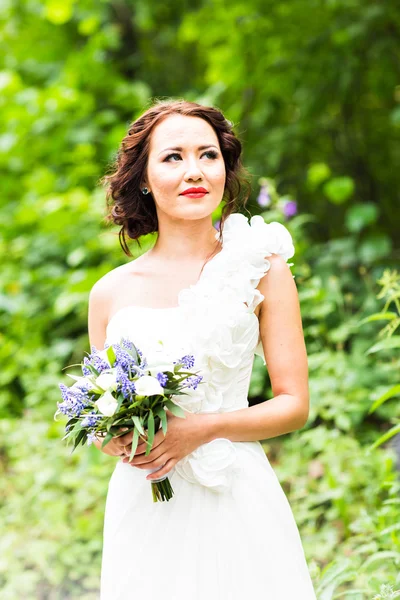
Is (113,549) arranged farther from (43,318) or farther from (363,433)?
(43,318)

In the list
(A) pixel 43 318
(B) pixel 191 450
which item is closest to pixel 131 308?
(B) pixel 191 450

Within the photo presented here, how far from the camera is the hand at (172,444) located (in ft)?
6.29

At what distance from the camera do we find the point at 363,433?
4.55 m

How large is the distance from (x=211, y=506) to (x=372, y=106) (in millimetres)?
4746

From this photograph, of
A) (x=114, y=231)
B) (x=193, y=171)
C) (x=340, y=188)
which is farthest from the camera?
(x=340, y=188)

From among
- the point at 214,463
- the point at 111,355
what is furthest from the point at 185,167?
the point at 214,463

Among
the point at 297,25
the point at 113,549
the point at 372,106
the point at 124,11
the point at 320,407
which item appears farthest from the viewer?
the point at 124,11

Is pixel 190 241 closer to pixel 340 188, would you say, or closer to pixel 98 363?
pixel 98 363

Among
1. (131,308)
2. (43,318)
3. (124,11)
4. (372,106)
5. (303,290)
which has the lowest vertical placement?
(131,308)

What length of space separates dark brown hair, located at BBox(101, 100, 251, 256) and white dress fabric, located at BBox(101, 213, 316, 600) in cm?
30

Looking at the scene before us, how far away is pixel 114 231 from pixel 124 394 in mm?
3400

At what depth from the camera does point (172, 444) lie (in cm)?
193

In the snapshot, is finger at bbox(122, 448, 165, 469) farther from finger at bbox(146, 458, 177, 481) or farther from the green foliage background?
the green foliage background

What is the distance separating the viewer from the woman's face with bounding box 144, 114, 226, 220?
7.01 ft
